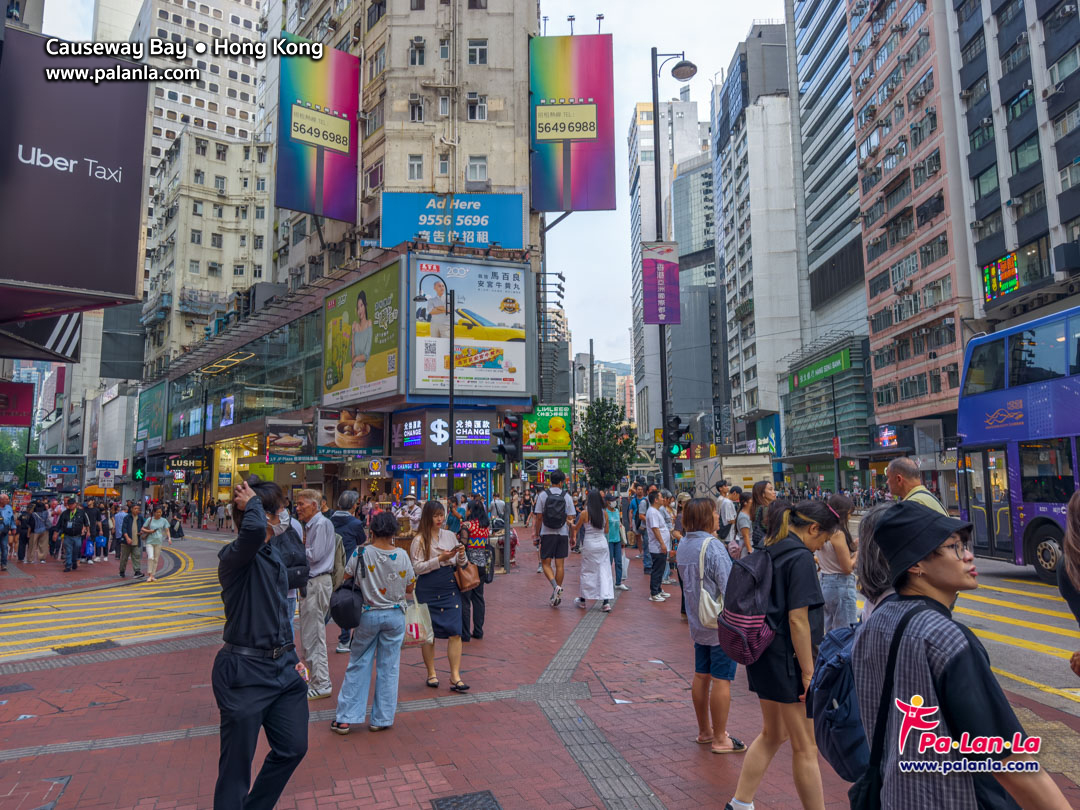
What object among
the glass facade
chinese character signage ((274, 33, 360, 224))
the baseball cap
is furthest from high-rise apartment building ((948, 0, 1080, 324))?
the baseball cap

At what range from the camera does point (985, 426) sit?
14.2 meters

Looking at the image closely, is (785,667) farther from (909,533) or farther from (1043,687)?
(1043,687)

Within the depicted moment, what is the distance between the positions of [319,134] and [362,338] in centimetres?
1137

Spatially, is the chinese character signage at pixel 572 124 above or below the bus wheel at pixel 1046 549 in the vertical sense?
above

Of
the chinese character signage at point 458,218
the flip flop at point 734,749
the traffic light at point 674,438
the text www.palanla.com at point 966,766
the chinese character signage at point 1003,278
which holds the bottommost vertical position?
the flip flop at point 734,749

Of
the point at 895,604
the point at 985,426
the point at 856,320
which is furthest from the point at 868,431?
the point at 895,604

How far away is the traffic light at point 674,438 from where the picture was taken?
635 inches

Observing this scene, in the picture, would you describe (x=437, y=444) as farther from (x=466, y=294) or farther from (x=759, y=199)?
(x=759, y=199)

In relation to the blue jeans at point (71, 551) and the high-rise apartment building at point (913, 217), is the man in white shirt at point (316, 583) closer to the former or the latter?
the blue jeans at point (71, 551)

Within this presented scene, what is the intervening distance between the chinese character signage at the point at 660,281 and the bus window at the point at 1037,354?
20.7 ft

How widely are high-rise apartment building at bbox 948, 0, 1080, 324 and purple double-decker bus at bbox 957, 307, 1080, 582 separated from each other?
23.0 metres

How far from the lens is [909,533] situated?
228 centimetres

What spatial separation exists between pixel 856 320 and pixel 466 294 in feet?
143

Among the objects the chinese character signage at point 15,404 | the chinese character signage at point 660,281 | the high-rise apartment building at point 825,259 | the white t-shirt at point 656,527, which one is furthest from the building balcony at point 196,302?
the white t-shirt at point 656,527
